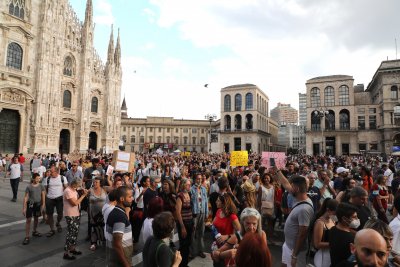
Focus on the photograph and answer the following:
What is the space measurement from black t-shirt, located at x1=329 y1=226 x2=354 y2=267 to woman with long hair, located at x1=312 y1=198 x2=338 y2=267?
0.88ft

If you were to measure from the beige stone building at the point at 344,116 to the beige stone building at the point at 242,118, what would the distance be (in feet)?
40.6

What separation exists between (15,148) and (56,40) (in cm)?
1275

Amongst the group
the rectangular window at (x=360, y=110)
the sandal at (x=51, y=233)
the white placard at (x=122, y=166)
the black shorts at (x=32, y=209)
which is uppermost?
the rectangular window at (x=360, y=110)

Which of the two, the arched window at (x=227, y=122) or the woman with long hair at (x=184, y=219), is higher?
the arched window at (x=227, y=122)

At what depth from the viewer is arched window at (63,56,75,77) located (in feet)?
104

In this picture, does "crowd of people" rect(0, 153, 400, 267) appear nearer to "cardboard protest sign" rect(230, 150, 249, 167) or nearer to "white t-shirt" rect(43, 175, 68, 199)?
"white t-shirt" rect(43, 175, 68, 199)

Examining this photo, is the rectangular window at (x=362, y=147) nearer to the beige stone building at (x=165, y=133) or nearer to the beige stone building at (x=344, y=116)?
the beige stone building at (x=344, y=116)

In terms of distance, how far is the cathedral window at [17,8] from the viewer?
994 inches

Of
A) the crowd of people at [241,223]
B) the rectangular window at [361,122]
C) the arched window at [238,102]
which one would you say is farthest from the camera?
the arched window at [238,102]

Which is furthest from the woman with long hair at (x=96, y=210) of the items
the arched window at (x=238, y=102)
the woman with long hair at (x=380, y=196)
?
the arched window at (x=238, y=102)

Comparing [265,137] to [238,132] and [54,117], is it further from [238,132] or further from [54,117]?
[54,117]

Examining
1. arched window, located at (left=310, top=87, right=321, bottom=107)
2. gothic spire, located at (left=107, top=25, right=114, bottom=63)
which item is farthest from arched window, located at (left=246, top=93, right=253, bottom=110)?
gothic spire, located at (left=107, top=25, right=114, bottom=63)

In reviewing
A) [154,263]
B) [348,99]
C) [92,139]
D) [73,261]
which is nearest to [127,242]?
[154,263]

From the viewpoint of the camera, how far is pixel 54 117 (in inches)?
1116
